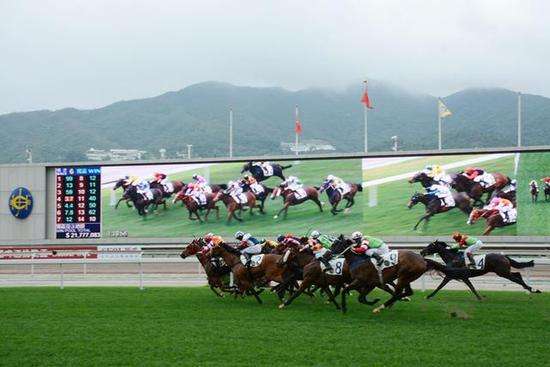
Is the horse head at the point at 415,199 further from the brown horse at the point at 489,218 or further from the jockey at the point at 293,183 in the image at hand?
the jockey at the point at 293,183

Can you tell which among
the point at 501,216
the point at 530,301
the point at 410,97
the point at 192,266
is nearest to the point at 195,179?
the point at 192,266

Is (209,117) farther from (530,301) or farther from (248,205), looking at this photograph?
(530,301)

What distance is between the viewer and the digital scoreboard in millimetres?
30031

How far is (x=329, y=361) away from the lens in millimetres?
8602

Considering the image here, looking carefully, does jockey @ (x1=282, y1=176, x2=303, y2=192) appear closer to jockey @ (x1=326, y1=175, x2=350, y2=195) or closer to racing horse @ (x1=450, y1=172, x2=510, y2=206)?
jockey @ (x1=326, y1=175, x2=350, y2=195)

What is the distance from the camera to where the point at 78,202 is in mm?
30297

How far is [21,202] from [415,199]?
1468 cm

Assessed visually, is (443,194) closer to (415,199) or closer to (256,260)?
(415,199)

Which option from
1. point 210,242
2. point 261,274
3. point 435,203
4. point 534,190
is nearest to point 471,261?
point 261,274

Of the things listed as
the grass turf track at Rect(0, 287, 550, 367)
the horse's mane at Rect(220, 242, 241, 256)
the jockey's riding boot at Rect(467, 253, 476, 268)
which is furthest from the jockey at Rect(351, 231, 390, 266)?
the horse's mane at Rect(220, 242, 241, 256)

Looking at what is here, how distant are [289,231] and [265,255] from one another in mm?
13655

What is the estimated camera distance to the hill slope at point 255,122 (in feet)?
367

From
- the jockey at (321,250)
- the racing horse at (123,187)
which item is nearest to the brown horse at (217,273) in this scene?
the jockey at (321,250)

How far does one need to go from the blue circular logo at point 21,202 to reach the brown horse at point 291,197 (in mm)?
9412
